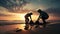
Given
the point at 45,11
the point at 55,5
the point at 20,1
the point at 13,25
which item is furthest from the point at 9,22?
the point at 55,5

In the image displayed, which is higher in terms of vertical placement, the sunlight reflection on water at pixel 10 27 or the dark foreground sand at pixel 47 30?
the sunlight reflection on water at pixel 10 27

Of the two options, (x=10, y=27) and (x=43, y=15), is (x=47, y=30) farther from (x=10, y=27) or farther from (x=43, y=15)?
(x=10, y=27)

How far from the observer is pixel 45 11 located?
141 inches

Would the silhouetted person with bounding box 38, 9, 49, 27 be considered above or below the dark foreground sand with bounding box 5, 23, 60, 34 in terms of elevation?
above

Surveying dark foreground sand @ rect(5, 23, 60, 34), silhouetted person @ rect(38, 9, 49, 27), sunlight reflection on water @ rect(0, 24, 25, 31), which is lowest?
dark foreground sand @ rect(5, 23, 60, 34)

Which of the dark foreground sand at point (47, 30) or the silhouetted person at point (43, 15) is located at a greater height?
the silhouetted person at point (43, 15)

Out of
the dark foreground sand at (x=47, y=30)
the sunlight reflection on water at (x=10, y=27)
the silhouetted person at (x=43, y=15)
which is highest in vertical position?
the silhouetted person at (x=43, y=15)

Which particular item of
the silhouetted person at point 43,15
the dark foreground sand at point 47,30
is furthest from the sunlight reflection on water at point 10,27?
the silhouetted person at point 43,15

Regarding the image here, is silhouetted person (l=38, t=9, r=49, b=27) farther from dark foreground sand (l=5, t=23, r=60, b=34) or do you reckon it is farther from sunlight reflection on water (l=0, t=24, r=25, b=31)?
sunlight reflection on water (l=0, t=24, r=25, b=31)

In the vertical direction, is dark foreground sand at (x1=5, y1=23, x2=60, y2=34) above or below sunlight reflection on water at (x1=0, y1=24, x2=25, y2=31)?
below

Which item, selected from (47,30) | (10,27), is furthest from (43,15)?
(10,27)

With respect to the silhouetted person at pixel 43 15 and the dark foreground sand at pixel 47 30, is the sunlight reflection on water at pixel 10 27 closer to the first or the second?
the dark foreground sand at pixel 47 30

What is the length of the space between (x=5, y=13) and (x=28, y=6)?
18.5 inches

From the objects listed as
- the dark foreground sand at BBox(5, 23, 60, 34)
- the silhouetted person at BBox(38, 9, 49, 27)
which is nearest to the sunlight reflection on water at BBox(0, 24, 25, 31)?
the dark foreground sand at BBox(5, 23, 60, 34)
